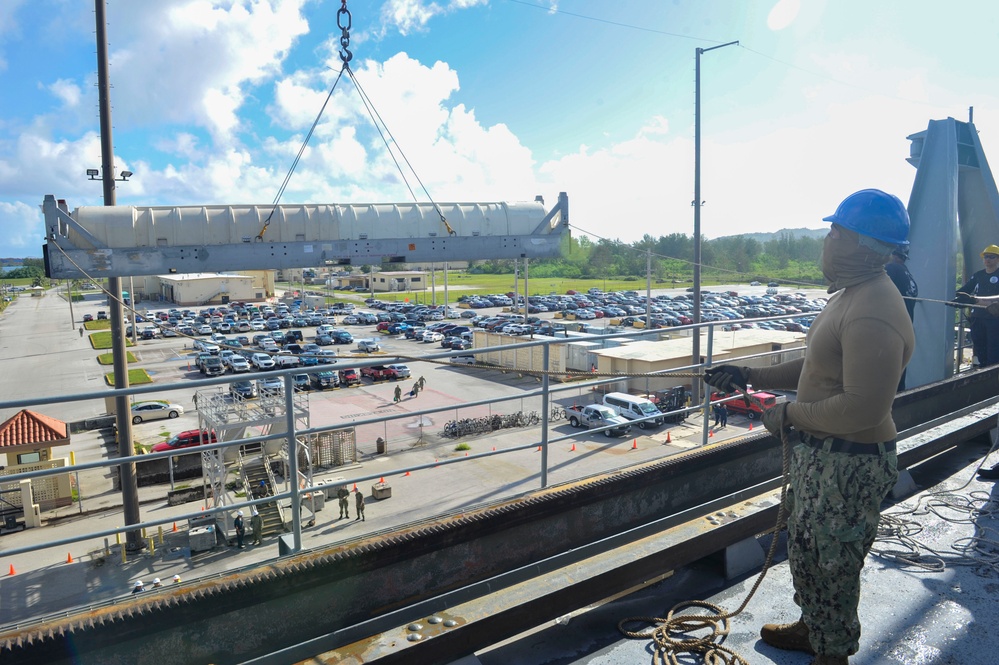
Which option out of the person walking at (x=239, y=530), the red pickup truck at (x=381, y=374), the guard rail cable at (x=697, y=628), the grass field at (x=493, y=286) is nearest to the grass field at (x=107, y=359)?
the red pickup truck at (x=381, y=374)

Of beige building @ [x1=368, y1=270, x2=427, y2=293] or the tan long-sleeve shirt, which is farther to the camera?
beige building @ [x1=368, y1=270, x2=427, y2=293]

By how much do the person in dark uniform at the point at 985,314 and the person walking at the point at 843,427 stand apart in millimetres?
5451

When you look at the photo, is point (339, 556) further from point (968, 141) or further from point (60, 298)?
point (60, 298)

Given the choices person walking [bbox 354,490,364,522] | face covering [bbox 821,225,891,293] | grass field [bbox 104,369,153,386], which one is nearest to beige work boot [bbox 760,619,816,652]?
face covering [bbox 821,225,891,293]

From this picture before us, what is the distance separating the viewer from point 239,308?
7088 cm

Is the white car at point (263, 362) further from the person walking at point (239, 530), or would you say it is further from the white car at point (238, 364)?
the person walking at point (239, 530)

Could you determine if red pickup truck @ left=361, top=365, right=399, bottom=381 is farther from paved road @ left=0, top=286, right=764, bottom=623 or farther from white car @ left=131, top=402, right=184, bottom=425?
white car @ left=131, top=402, right=184, bottom=425

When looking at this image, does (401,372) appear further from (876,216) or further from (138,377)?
(876,216)

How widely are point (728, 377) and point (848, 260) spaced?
2.62ft

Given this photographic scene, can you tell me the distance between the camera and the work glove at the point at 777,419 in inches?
94.8

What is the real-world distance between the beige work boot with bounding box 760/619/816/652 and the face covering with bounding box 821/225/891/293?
1.40 metres

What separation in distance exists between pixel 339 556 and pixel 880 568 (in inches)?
109

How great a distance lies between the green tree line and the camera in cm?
8669

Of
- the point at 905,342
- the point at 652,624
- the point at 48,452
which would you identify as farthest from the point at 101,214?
the point at 48,452
